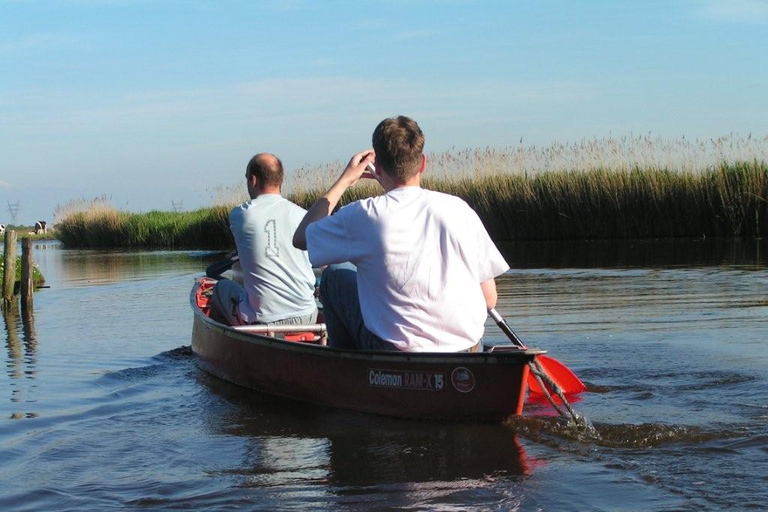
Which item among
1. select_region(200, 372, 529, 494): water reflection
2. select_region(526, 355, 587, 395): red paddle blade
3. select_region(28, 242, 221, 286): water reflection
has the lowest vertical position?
select_region(200, 372, 529, 494): water reflection

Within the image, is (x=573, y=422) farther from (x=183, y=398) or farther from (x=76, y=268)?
(x=76, y=268)

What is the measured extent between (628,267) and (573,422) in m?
10.0

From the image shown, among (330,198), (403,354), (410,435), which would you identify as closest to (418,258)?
(403,354)

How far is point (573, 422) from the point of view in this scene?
5.23 metres

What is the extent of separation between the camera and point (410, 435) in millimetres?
5285

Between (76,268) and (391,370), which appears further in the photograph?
(76,268)

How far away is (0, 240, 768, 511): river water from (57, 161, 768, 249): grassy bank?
10383 millimetres

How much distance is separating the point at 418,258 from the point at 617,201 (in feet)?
56.9

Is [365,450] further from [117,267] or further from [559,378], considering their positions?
[117,267]

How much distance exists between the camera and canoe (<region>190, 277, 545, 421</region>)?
5066 mm

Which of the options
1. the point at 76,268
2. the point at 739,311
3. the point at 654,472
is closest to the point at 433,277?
the point at 654,472

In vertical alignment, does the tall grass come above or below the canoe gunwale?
above

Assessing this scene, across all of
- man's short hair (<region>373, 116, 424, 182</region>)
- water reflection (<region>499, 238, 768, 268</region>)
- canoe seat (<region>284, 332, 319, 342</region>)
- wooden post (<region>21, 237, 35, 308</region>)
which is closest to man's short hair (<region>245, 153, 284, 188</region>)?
canoe seat (<region>284, 332, 319, 342</region>)

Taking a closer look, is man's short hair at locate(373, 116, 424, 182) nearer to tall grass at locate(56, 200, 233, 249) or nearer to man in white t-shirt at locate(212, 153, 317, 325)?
man in white t-shirt at locate(212, 153, 317, 325)
